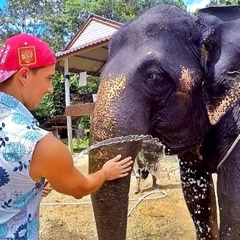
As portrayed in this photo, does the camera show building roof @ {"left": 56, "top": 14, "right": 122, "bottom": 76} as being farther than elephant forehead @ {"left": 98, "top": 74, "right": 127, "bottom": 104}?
Yes

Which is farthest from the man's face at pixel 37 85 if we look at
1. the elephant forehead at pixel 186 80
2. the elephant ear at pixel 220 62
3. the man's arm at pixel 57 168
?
the elephant ear at pixel 220 62

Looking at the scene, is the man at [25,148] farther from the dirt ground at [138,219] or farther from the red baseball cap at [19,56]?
the dirt ground at [138,219]

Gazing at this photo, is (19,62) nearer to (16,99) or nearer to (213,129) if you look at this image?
(16,99)

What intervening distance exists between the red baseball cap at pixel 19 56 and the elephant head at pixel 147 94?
1.79 ft

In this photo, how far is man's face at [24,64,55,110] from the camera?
1.43 m

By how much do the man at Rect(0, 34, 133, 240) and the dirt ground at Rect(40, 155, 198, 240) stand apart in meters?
2.28

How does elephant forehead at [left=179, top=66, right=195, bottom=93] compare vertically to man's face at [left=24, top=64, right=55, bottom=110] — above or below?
below

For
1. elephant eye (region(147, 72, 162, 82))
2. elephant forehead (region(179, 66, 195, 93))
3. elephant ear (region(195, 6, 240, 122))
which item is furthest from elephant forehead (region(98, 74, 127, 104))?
elephant ear (region(195, 6, 240, 122))

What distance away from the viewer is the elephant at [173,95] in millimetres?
1883

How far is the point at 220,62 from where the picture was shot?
217cm

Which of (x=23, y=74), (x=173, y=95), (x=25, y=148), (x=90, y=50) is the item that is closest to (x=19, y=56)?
(x=23, y=74)

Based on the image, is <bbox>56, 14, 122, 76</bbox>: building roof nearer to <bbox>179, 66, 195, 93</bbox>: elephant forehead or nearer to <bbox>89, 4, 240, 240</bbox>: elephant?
<bbox>89, 4, 240, 240</bbox>: elephant

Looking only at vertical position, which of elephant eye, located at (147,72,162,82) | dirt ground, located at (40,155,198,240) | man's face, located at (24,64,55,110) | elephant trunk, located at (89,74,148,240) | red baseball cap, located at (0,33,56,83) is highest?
red baseball cap, located at (0,33,56,83)

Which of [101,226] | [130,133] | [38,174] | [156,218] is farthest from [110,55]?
[156,218]
